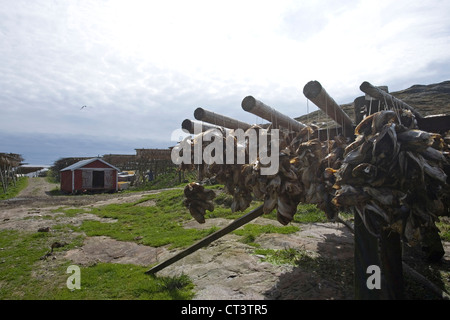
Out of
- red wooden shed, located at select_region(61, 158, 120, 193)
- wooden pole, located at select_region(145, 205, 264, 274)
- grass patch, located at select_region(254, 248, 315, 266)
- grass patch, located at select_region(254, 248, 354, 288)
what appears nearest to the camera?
wooden pole, located at select_region(145, 205, 264, 274)

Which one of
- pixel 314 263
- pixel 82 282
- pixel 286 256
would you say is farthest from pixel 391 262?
pixel 82 282

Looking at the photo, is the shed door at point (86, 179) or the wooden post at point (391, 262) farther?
the shed door at point (86, 179)

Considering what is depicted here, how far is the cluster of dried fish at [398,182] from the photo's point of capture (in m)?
1.84

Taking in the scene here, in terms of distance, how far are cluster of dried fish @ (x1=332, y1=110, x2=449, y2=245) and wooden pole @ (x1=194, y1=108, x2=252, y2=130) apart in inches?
69.8

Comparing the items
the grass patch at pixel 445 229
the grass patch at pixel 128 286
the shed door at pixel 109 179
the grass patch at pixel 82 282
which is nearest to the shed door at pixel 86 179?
the shed door at pixel 109 179

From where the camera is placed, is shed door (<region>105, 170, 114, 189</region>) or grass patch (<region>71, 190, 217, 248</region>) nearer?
grass patch (<region>71, 190, 217, 248</region>)

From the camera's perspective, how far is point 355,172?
1910 millimetres

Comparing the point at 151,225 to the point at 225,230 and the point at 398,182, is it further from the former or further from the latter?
the point at 398,182

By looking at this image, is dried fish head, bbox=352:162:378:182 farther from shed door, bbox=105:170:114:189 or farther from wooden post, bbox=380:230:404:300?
shed door, bbox=105:170:114:189

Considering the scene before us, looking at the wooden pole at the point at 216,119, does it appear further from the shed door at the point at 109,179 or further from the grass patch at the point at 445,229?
the shed door at the point at 109,179

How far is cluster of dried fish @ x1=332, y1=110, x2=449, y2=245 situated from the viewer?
1836 mm

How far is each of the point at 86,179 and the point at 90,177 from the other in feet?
1.49

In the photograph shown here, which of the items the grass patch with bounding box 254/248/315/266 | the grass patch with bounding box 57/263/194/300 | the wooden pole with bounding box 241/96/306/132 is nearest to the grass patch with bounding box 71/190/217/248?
the grass patch with bounding box 57/263/194/300
